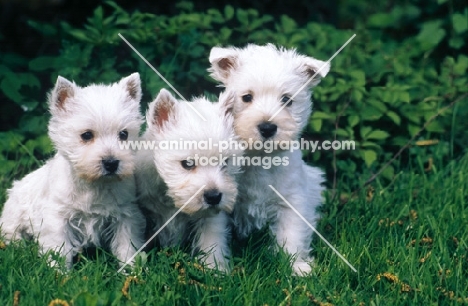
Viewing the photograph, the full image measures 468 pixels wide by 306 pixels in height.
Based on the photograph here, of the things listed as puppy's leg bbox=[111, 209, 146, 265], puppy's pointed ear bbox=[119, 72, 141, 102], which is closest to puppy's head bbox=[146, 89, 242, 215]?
puppy's pointed ear bbox=[119, 72, 141, 102]

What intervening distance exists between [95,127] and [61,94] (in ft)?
1.04

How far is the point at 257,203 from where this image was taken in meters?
5.10

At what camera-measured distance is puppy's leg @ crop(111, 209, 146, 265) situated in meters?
4.70

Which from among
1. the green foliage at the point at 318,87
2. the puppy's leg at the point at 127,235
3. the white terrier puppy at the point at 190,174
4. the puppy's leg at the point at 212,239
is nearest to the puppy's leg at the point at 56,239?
the puppy's leg at the point at 127,235

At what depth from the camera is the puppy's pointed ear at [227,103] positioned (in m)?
4.65

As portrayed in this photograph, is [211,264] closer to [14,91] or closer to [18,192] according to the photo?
[18,192]

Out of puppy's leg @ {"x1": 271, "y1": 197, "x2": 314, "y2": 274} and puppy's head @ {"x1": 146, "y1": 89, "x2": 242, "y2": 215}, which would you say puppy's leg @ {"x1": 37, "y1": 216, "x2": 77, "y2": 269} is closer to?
Answer: puppy's head @ {"x1": 146, "y1": 89, "x2": 242, "y2": 215}

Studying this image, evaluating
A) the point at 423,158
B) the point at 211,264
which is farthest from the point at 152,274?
the point at 423,158

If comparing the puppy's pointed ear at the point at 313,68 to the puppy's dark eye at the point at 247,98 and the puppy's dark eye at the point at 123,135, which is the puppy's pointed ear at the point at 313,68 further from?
the puppy's dark eye at the point at 123,135

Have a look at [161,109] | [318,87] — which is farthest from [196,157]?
[318,87]

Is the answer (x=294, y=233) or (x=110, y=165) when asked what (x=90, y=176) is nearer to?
(x=110, y=165)

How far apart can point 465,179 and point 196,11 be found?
10.3ft

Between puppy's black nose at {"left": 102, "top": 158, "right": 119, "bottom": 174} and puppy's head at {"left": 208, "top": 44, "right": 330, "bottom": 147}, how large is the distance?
78cm

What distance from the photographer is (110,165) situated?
14.4 ft
